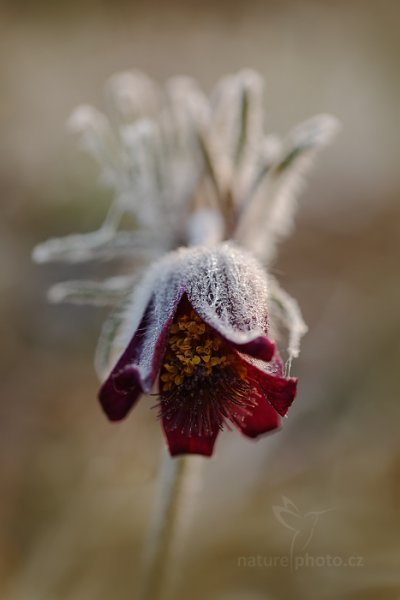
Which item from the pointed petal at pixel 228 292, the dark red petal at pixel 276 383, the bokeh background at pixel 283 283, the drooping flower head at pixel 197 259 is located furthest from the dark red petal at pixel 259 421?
the bokeh background at pixel 283 283

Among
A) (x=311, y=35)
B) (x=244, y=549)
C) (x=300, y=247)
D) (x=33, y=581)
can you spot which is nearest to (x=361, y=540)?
(x=244, y=549)

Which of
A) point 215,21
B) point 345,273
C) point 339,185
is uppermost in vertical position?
point 215,21

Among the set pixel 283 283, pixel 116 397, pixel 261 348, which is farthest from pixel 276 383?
pixel 283 283

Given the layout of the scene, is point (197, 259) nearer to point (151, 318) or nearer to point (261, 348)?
point (151, 318)

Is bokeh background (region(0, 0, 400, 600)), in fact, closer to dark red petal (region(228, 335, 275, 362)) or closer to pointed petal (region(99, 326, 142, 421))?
pointed petal (region(99, 326, 142, 421))

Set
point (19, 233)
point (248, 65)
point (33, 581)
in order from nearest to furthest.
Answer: point (33, 581)
point (19, 233)
point (248, 65)

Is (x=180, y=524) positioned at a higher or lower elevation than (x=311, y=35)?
lower

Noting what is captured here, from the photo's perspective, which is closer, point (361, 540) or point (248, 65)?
point (361, 540)

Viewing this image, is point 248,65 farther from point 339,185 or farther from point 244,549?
point 244,549
